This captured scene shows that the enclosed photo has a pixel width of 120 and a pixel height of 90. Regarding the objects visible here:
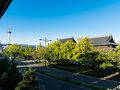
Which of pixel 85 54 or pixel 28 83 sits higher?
pixel 85 54

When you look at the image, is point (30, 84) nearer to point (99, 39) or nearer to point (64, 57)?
point (64, 57)

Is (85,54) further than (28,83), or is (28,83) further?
(85,54)

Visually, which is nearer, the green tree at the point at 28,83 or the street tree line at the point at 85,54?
the green tree at the point at 28,83

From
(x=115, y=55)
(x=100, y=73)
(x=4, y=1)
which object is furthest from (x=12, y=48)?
(x=4, y=1)

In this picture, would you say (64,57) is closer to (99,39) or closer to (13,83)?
(99,39)

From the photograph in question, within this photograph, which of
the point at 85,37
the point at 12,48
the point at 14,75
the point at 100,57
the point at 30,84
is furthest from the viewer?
the point at 12,48

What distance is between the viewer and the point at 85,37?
2434 cm

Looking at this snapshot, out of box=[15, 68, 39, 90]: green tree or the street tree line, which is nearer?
box=[15, 68, 39, 90]: green tree

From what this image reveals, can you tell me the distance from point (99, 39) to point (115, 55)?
15.0 meters

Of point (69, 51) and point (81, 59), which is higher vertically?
point (69, 51)

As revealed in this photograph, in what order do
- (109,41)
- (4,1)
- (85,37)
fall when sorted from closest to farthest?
(4,1), (85,37), (109,41)

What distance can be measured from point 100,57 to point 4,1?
20.8 meters

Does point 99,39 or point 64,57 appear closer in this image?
point 64,57

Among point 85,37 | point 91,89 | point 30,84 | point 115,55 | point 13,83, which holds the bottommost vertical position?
point 91,89
